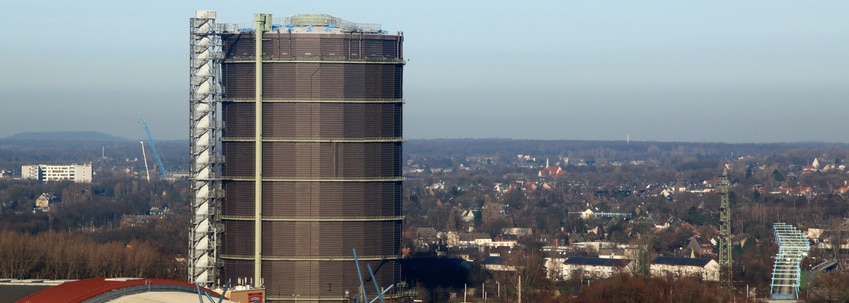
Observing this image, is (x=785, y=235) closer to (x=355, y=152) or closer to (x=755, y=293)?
(x=755, y=293)

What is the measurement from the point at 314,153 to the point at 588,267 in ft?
197

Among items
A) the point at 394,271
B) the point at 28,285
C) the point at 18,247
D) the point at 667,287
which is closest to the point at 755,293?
the point at 667,287

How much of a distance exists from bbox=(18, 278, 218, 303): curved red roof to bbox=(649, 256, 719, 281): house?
61.4 m

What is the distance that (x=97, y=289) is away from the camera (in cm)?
7006

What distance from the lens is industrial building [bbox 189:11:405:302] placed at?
8819cm

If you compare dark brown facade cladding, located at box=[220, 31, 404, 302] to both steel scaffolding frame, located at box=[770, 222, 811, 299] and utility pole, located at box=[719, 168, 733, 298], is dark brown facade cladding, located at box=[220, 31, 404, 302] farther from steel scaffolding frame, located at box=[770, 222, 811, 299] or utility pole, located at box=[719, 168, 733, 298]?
steel scaffolding frame, located at box=[770, 222, 811, 299]

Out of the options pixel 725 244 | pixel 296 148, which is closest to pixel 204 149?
pixel 296 148

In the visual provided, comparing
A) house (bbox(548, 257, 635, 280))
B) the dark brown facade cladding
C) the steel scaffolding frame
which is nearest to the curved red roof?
the dark brown facade cladding

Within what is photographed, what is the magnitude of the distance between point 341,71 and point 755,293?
43.7 metres

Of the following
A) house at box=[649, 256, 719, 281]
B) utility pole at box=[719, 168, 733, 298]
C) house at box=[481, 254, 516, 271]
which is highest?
utility pole at box=[719, 168, 733, 298]

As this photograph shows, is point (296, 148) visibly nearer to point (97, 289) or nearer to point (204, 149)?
point (204, 149)

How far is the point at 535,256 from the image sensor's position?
454 feet

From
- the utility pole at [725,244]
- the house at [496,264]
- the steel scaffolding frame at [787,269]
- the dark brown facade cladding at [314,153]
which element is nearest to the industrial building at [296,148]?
the dark brown facade cladding at [314,153]

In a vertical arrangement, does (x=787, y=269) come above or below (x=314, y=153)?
below
